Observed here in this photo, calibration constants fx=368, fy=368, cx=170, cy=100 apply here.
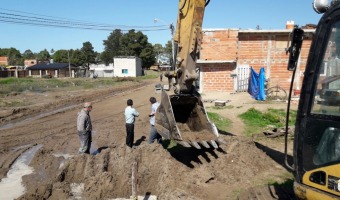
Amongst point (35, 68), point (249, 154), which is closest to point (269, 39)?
point (249, 154)

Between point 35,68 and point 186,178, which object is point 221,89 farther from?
point 35,68

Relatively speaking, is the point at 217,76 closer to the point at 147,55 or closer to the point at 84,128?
the point at 84,128

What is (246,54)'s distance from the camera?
23.6 metres

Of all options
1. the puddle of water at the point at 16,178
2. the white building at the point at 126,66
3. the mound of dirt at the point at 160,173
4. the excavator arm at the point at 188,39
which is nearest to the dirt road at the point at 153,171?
the mound of dirt at the point at 160,173

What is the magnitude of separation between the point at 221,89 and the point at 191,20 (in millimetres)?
15476

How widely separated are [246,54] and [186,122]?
49.8 ft

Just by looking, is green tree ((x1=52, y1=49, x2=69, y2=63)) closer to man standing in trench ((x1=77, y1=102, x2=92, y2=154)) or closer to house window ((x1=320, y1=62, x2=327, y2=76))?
man standing in trench ((x1=77, y1=102, x2=92, y2=154))

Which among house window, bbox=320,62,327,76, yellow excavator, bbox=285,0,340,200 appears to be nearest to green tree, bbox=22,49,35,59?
yellow excavator, bbox=285,0,340,200

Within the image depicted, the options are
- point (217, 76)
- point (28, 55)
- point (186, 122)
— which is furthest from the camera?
point (28, 55)

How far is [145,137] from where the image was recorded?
44.5 feet

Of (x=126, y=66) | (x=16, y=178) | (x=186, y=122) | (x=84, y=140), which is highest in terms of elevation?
(x=126, y=66)

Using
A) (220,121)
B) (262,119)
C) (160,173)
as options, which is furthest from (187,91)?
(262,119)

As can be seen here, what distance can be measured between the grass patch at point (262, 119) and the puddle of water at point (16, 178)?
7548 millimetres

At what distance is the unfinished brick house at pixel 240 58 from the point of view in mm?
22953
